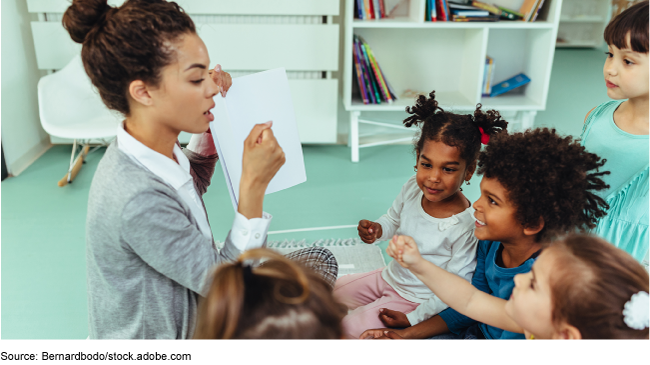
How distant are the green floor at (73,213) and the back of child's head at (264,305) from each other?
1.14 m

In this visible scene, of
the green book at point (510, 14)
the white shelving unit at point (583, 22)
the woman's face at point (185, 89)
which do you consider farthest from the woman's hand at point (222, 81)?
the white shelving unit at point (583, 22)

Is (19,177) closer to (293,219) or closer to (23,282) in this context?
(23,282)

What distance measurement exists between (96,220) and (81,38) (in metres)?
0.36

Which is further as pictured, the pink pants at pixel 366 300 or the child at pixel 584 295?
the pink pants at pixel 366 300

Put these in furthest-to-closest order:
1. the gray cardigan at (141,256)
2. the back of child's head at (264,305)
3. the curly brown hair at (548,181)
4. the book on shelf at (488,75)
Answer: the book on shelf at (488,75)
the curly brown hair at (548,181)
the gray cardigan at (141,256)
the back of child's head at (264,305)

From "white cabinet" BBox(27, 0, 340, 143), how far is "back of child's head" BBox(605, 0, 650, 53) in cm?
171

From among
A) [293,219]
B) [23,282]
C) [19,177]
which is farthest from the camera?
[19,177]

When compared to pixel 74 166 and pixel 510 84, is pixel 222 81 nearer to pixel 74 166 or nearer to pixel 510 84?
pixel 74 166

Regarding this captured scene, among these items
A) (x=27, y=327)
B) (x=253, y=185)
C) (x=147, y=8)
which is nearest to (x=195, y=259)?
(x=253, y=185)

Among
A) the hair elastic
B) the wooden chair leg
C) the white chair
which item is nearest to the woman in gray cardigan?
the hair elastic

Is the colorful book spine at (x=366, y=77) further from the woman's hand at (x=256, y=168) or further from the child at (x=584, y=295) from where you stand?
the child at (x=584, y=295)

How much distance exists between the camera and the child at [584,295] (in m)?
0.74

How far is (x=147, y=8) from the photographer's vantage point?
89 cm
